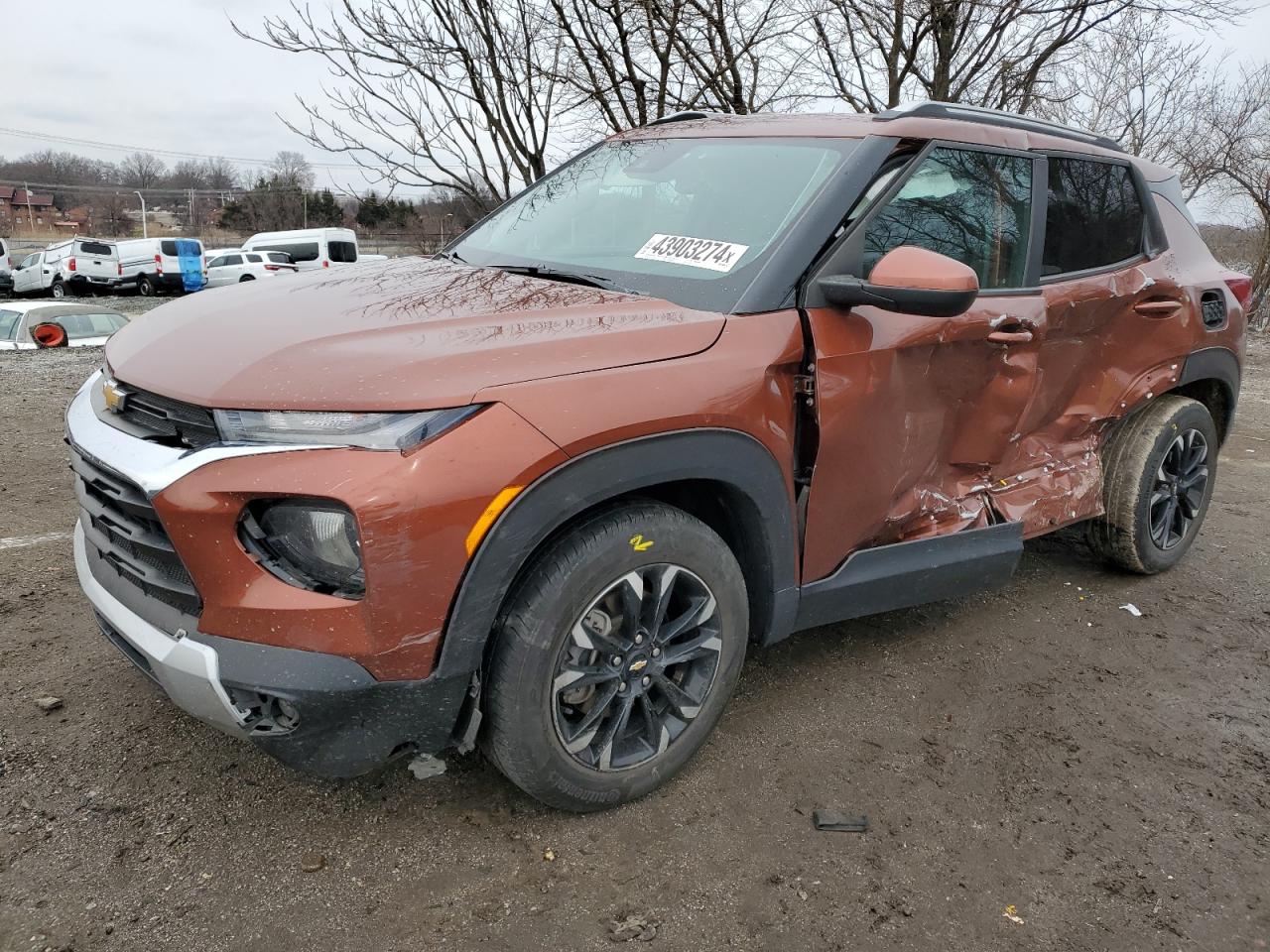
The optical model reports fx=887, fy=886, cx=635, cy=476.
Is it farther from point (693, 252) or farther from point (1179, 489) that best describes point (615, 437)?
point (1179, 489)

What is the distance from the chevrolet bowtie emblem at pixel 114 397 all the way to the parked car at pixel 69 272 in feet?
99.7

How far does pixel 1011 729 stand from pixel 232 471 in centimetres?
247

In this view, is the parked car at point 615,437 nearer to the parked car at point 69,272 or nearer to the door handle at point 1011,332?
the door handle at point 1011,332

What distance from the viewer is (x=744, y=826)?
2373 mm

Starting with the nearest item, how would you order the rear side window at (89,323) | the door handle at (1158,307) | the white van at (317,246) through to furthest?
the door handle at (1158,307), the rear side window at (89,323), the white van at (317,246)

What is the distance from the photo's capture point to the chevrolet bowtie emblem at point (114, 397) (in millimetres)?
2211

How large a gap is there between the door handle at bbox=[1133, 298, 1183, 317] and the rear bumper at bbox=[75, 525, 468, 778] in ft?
10.3

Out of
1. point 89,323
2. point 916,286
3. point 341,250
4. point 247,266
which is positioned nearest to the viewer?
point 916,286

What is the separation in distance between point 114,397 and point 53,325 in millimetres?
11335

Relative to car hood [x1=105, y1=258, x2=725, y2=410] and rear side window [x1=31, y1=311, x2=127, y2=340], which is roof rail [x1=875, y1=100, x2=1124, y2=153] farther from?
rear side window [x1=31, y1=311, x2=127, y2=340]

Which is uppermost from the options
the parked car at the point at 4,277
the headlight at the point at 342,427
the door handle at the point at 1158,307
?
the door handle at the point at 1158,307

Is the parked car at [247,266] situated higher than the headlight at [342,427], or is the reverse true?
the headlight at [342,427]

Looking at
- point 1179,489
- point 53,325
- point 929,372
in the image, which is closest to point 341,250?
point 53,325

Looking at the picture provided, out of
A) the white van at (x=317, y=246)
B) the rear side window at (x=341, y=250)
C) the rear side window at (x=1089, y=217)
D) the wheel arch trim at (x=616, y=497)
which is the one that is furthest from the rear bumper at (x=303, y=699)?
the rear side window at (x=341, y=250)
